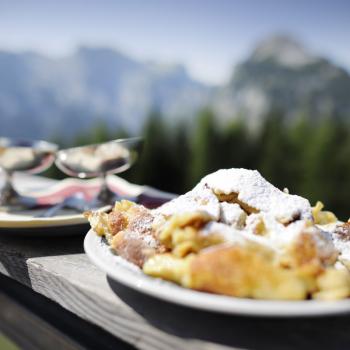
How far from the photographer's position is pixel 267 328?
486 mm

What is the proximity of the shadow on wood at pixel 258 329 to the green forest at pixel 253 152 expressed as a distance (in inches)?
190

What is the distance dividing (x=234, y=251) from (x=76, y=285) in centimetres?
26

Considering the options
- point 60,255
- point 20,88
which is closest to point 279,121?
point 60,255

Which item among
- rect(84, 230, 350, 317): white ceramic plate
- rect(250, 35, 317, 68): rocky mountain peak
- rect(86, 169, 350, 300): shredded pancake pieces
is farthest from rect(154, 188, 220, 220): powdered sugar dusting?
rect(250, 35, 317, 68): rocky mountain peak

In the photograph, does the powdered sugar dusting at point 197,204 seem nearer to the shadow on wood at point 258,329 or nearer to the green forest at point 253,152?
the shadow on wood at point 258,329

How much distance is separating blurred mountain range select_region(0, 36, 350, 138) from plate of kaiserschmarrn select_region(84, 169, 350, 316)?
11.6 meters

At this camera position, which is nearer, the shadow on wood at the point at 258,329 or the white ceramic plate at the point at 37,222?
the shadow on wood at the point at 258,329

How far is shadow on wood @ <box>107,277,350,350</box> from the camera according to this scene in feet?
1.55

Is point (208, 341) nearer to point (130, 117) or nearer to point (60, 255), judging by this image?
point (60, 255)

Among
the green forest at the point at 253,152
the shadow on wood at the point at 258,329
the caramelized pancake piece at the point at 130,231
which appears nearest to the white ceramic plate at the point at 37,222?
the caramelized pancake piece at the point at 130,231

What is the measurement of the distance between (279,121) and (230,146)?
78 centimetres

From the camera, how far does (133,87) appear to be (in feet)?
93.7

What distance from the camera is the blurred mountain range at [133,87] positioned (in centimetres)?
1609

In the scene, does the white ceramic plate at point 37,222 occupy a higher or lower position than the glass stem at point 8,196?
higher
